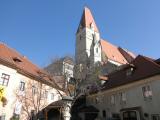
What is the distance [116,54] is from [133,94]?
39.6m

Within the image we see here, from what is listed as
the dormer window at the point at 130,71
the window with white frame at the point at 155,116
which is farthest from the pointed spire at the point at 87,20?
the window with white frame at the point at 155,116

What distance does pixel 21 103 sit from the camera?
81.7ft

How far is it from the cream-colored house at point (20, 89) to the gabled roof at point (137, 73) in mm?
8299

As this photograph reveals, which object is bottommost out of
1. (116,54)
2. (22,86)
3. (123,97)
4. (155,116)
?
(155,116)

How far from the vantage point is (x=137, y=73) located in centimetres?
2438

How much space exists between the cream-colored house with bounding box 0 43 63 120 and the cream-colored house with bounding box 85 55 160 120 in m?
7.35

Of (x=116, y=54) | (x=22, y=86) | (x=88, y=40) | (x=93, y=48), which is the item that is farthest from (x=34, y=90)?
(x=116, y=54)

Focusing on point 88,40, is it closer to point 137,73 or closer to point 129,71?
point 129,71

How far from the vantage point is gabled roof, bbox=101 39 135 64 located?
5991 centimetres

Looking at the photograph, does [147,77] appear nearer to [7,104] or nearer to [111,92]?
[111,92]

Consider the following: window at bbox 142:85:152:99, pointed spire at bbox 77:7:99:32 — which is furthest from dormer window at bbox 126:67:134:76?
pointed spire at bbox 77:7:99:32

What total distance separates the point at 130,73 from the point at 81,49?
3823 centimetres

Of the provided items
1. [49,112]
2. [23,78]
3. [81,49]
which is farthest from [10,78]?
[81,49]

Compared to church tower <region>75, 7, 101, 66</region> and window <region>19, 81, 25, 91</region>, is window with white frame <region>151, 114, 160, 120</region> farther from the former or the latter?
church tower <region>75, 7, 101, 66</region>
